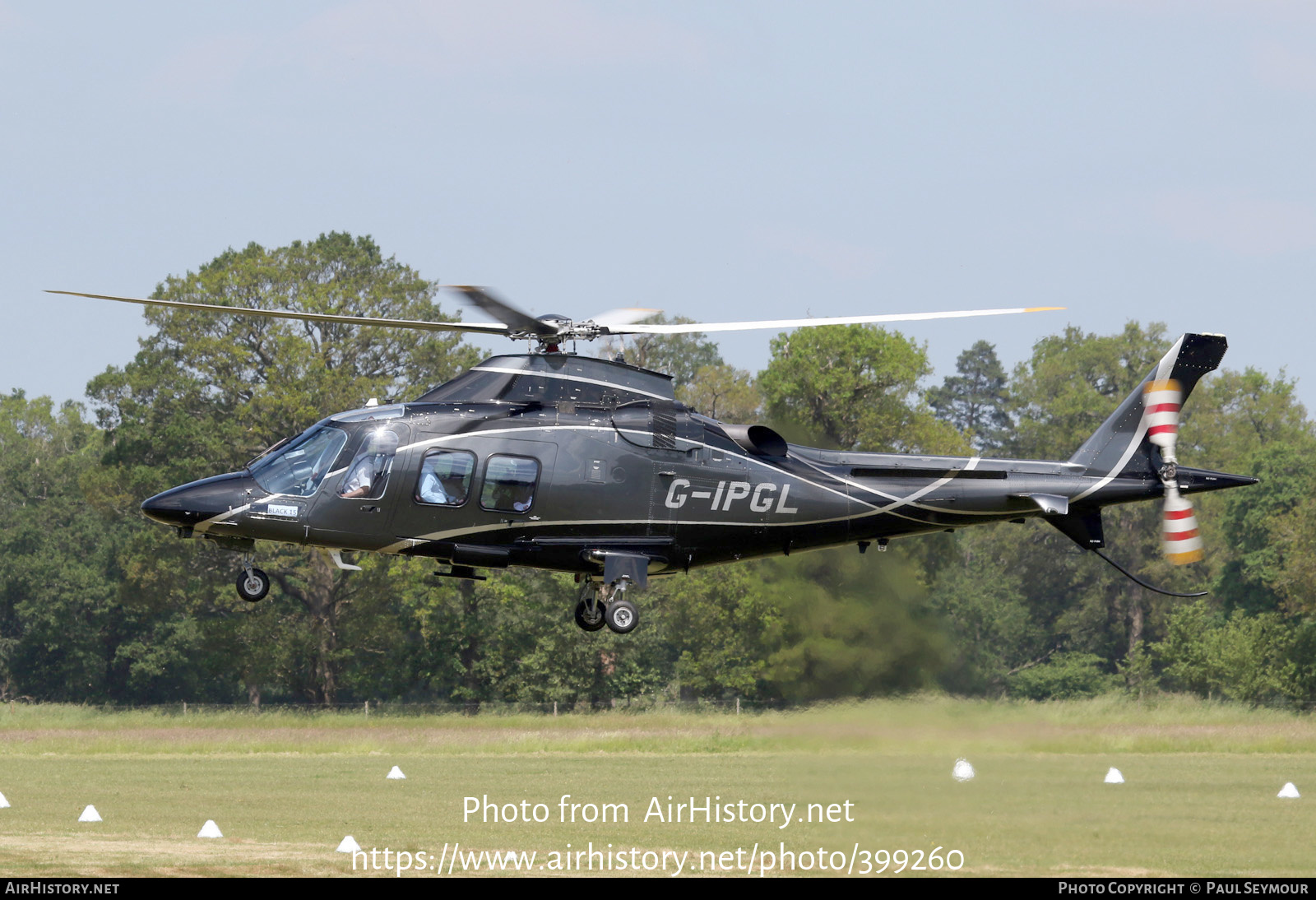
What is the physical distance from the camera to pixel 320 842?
26172mm

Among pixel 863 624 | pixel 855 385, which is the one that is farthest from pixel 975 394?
pixel 863 624


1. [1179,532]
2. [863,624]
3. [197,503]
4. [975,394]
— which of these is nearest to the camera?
[197,503]

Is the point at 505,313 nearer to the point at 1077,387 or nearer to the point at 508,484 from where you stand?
the point at 508,484

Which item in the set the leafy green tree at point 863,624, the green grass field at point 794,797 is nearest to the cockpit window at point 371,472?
the green grass field at point 794,797

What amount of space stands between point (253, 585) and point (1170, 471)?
12655mm

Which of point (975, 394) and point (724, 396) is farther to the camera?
point (975, 394)

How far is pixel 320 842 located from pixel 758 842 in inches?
291

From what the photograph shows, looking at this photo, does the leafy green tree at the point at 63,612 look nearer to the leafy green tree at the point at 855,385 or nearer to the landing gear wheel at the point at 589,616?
the leafy green tree at the point at 855,385

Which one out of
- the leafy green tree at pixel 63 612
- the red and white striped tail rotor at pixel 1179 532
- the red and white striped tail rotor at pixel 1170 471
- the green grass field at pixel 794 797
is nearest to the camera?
the red and white striped tail rotor at pixel 1179 532

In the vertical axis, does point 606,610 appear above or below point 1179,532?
below

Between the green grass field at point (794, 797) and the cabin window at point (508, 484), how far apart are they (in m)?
6.33

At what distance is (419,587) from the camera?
60.9 metres

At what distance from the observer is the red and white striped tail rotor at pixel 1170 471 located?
2111 centimetres

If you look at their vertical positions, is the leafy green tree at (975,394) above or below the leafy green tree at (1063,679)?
above
